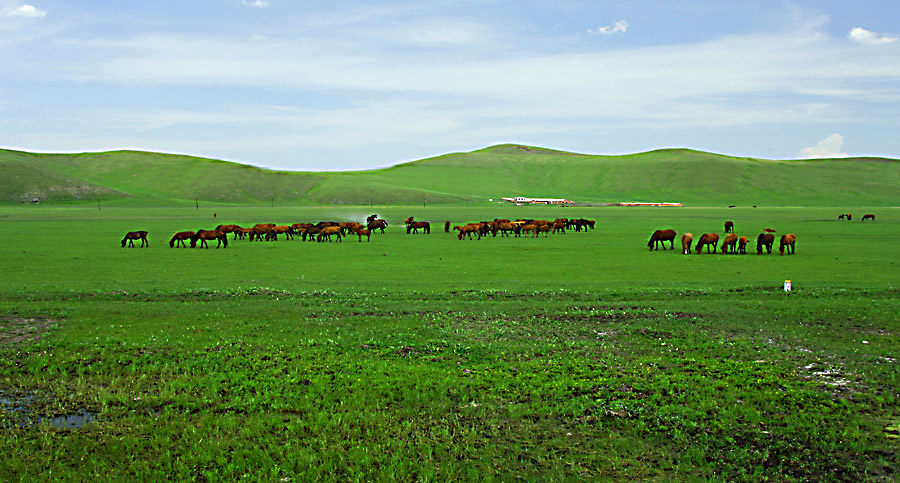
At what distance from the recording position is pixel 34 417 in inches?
358

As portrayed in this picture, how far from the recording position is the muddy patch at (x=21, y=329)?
42.7 feet

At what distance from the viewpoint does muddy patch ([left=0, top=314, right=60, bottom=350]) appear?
1302cm

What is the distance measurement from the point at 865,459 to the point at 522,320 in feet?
27.2

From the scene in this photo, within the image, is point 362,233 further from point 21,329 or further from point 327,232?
point 21,329

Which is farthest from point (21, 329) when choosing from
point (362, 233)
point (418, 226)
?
point (418, 226)

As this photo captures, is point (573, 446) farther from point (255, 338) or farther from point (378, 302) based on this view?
point (378, 302)

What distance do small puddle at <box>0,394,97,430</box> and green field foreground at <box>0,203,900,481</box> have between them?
0.15 ft

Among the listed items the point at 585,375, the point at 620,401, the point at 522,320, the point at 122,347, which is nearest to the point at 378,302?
the point at 522,320

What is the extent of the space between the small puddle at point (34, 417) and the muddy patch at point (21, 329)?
12.1 ft

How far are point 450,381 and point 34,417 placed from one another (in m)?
6.18

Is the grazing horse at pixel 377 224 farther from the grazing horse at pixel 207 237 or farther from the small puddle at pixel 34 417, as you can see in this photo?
the small puddle at pixel 34 417

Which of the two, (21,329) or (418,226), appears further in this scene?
(418,226)

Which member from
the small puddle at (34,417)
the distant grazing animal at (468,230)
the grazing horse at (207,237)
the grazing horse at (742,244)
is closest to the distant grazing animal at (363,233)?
the distant grazing animal at (468,230)

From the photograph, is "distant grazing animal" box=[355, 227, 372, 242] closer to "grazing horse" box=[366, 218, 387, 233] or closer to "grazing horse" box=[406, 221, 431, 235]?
"grazing horse" box=[406, 221, 431, 235]
